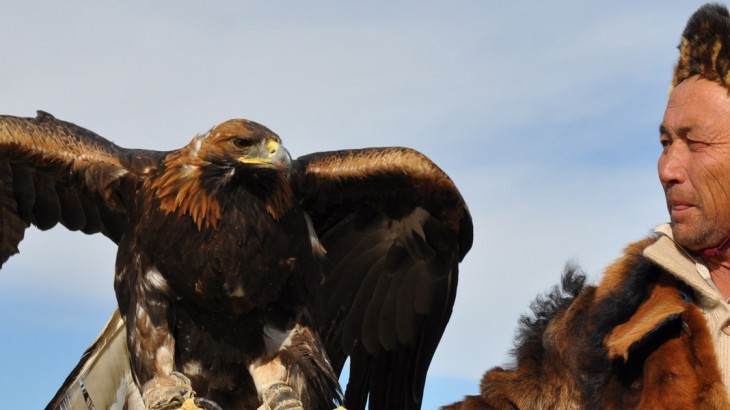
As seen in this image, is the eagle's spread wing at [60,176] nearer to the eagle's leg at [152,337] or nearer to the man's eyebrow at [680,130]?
the eagle's leg at [152,337]

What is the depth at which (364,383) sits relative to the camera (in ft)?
24.7

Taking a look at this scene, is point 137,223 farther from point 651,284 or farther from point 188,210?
point 651,284

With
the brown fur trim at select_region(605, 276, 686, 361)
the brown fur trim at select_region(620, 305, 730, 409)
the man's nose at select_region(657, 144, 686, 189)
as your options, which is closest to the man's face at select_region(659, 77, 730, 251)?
the man's nose at select_region(657, 144, 686, 189)

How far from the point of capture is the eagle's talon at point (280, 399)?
589 centimetres

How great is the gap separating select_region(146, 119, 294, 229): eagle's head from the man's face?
7.17 ft

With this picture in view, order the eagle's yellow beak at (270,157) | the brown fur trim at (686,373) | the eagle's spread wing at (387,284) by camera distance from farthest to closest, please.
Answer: the eagle's spread wing at (387,284) → the eagle's yellow beak at (270,157) → the brown fur trim at (686,373)

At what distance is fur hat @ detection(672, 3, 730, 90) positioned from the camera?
5.21 metres

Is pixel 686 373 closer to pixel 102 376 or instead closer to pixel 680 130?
pixel 680 130

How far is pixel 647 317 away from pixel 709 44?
56.4 inches

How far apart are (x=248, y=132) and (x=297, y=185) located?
0.78 metres

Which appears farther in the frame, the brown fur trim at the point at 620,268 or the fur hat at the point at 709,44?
the brown fur trim at the point at 620,268

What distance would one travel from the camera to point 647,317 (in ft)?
17.6

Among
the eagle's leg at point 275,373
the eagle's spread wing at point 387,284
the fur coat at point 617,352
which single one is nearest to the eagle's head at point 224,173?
the eagle's leg at point 275,373

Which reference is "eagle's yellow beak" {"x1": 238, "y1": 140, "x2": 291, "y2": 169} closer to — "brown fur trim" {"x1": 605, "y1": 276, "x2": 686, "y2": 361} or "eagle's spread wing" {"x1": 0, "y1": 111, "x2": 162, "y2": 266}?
"eagle's spread wing" {"x1": 0, "y1": 111, "x2": 162, "y2": 266}
